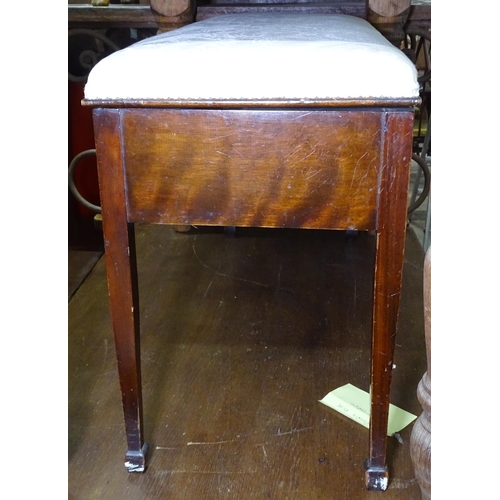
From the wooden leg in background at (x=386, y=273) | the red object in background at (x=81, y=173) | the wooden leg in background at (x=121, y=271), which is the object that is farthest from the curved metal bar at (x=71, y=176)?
the wooden leg in background at (x=386, y=273)

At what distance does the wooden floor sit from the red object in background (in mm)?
189

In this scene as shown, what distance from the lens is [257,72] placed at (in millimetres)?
586

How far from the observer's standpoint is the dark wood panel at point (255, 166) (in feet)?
1.99

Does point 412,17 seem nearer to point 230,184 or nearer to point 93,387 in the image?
point 230,184

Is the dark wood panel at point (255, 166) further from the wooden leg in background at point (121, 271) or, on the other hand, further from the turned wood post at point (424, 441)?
the turned wood post at point (424, 441)

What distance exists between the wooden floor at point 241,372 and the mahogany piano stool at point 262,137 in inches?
9.0

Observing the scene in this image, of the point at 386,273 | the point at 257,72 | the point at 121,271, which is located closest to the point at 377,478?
the point at 386,273

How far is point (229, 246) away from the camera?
1.57 meters

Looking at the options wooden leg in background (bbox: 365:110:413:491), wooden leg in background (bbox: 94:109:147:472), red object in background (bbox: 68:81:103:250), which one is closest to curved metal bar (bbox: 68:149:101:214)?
red object in background (bbox: 68:81:103:250)

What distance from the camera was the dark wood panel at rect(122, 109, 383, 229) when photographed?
0.61 metres

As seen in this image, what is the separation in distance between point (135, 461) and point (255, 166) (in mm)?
446

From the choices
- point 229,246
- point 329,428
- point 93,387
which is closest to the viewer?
point 329,428
